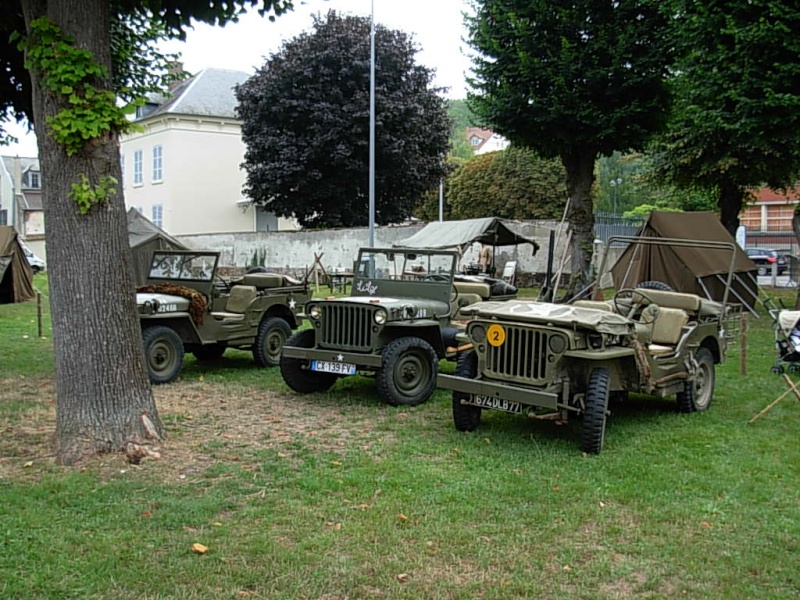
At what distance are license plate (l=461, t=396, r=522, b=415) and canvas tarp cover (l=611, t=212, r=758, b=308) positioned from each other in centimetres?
998

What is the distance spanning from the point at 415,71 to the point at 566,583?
30.0 meters

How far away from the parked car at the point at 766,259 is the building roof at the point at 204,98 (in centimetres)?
2494

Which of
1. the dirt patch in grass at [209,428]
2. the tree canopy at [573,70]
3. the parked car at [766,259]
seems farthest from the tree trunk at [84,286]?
the parked car at [766,259]

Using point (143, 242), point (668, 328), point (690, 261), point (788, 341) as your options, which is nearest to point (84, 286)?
point (668, 328)

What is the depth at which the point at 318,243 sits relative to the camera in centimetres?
3005

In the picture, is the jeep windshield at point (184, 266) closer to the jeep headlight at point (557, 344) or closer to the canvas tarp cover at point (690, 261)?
the jeep headlight at point (557, 344)

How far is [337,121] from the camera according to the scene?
3047cm

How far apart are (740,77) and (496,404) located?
10.5 m

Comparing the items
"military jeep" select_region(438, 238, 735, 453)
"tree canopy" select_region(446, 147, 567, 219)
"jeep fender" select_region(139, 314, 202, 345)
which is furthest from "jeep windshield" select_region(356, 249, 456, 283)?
"tree canopy" select_region(446, 147, 567, 219)

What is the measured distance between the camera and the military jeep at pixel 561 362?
6805 mm

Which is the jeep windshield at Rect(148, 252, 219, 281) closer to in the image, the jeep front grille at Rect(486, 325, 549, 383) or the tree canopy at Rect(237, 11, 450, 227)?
the jeep front grille at Rect(486, 325, 549, 383)

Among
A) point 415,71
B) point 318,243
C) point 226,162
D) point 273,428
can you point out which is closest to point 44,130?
point 273,428

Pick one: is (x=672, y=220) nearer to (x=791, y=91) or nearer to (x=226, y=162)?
(x=791, y=91)

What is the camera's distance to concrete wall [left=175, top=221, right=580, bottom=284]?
23109 mm
